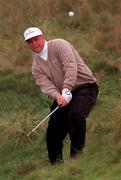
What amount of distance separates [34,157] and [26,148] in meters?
0.44

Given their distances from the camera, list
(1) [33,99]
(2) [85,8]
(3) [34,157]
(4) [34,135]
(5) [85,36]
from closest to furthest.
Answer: (3) [34,157]
(4) [34,135]
(1) [33,99]
(5) [85,36]
(2) [85,8]

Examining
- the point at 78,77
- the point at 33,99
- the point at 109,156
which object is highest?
the point at 78,77

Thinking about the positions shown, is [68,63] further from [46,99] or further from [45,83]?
[46,99]

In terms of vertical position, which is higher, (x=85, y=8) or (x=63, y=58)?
(x=63, y=58)

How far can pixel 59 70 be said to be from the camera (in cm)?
645

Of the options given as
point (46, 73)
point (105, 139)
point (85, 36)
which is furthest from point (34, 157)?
point (85, 36)

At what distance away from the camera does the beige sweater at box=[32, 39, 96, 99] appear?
6.31 metres

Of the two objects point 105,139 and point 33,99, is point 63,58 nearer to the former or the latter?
point 105,139

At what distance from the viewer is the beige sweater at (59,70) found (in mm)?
6312

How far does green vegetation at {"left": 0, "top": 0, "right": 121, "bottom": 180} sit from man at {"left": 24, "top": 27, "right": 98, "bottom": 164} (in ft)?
1.22

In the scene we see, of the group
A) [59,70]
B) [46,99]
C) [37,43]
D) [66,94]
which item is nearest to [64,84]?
[66,94]

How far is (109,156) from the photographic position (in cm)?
624

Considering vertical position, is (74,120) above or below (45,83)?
below

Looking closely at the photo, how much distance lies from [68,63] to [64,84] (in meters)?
0.24
